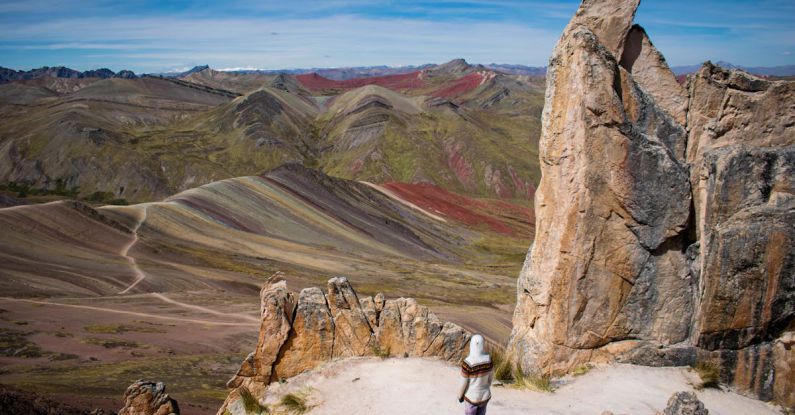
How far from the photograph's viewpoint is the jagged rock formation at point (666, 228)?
10.9 m

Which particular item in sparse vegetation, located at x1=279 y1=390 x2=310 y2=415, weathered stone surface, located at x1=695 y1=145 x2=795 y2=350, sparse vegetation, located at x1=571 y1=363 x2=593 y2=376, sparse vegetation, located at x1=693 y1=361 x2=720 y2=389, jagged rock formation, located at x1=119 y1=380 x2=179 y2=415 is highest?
weathered stone surface, located at x1=695 y1=145 x2=795 y2=350

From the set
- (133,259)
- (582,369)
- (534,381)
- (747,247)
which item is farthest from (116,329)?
(747,247)

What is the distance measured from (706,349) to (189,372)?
16529mm

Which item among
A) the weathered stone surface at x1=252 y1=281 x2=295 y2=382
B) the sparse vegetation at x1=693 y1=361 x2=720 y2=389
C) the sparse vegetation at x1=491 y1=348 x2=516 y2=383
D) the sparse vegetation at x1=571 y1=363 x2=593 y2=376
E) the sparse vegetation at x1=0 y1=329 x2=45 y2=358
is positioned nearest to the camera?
the sparse vegetation at x1=693 y1=361 x2=720 y2=389

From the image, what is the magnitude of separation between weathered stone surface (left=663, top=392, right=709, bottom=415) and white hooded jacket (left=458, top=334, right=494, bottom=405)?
8.57 feet

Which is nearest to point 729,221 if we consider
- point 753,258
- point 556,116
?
point 753,258

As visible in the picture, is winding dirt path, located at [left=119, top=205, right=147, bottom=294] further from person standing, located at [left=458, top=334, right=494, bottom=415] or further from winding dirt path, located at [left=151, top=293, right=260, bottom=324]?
person standing, located at [left=458, top=334, right=494, bottom=415]

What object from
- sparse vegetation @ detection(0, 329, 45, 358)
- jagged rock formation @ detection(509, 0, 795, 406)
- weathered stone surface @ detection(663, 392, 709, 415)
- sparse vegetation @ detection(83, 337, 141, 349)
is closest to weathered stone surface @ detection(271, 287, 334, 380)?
jagged rock formation @ detection(509, 0, 795, 406)

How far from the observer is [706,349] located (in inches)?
442

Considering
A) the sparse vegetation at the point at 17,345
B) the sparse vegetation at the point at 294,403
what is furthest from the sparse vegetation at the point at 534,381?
the sparse vegetation at the point at 17,345

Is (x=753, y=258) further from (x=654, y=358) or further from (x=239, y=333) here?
(x=239, y=333)

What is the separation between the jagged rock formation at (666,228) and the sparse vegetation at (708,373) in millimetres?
166

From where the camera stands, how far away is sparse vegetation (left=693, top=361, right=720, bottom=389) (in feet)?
35.4

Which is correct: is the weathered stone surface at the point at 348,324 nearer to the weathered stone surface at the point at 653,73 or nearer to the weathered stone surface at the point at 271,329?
the weathered stone surface at the point at 271,329
